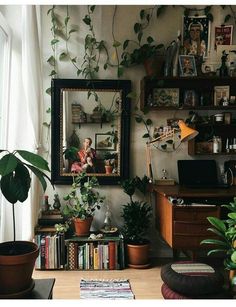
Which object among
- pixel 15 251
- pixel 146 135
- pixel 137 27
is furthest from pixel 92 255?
pixel 137 27

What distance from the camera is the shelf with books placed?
129 inches

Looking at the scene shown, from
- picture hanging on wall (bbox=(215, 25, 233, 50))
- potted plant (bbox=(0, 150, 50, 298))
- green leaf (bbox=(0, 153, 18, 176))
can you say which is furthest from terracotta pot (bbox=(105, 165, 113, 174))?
green leaf (bbox=(0, 153, 18, 176))

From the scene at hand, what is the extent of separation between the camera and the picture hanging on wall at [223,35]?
3.70 metres

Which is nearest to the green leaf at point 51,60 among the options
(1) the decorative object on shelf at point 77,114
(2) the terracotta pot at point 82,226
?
(1) the decorative object on shelf at point 77,114

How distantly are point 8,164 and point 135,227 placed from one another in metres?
2.14

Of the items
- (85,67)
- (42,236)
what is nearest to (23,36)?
(85,67)

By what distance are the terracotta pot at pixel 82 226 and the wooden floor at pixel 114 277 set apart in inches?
15.4

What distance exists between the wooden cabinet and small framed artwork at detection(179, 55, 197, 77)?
0.27 ft

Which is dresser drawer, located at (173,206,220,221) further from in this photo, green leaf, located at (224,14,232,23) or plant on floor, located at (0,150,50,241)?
green leaf, located at (224,14,232,23)

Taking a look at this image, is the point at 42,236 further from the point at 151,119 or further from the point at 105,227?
the point at 151,119

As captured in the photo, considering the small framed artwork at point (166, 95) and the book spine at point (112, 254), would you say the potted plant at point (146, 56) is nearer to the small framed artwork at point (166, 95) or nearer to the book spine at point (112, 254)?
the small framed artwork at point (166, 95)

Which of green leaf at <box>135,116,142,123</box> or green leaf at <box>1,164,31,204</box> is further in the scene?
green leaf at <box>135,116,142,123</box>

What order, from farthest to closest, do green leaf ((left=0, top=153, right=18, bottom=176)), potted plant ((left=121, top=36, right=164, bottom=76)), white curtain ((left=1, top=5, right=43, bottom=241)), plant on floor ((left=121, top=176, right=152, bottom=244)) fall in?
Result: 1. potted plant ((left=121, top=36, right=164, bottom=76))
2. plant on floor ((left=121, top=176, right=152, bottom=244))
3. white curtain ((left=1, top=5, right=43, bottom=241))
4. green leaf ((left=0, top=153, right=18, bottom=176))

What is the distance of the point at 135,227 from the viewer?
11.1ft
